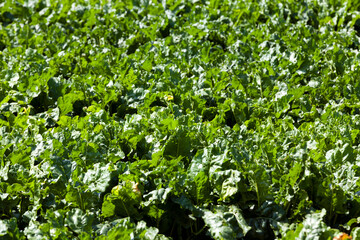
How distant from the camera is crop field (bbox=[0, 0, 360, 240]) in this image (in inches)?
112

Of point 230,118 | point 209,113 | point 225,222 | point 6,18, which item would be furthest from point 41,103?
point 6,18

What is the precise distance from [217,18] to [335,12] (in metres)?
1.21

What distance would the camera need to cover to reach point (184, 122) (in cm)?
346

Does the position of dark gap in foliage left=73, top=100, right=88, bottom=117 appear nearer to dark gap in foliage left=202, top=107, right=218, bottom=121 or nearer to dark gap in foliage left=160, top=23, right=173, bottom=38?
dark gap in foliage left=202, top=107, right=218, bottom=121

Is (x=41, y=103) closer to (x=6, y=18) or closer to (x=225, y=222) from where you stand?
(x=225, y=222)

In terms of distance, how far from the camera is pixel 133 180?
2916 mm

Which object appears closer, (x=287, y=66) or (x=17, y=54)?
(x=287, y=66)

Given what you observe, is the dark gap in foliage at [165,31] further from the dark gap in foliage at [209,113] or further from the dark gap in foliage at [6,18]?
the dark gap in foliage at [6,18]

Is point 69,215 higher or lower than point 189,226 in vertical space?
higher

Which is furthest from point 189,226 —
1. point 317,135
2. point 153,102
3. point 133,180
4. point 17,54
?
point 17,54

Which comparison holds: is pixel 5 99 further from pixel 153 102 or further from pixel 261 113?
pixel 261 113

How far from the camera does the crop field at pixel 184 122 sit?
2846 mm

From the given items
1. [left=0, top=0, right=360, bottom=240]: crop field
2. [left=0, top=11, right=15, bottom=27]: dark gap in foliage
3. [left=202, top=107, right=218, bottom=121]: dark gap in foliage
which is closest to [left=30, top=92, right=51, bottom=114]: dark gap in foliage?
[left=0, top=0, right=360, bottom=240]: crop field

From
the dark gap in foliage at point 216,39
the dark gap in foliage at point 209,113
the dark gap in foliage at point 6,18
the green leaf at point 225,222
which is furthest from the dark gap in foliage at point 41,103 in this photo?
the dark gap in foliage at point 6,18
